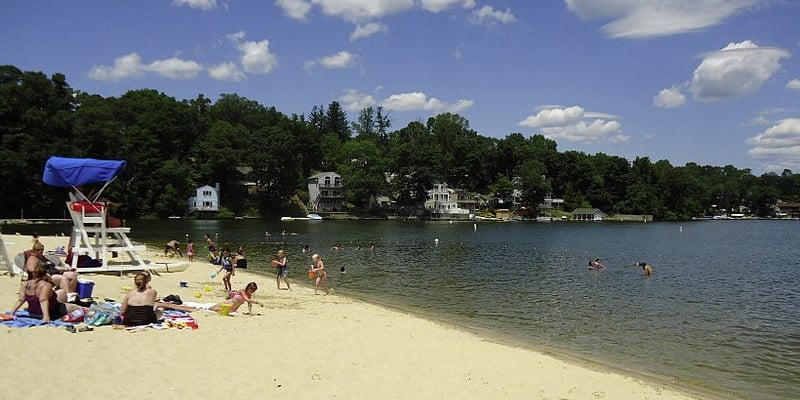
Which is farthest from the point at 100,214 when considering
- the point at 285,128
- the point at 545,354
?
the point at 285,128

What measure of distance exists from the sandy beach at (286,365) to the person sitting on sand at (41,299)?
0.77 metres

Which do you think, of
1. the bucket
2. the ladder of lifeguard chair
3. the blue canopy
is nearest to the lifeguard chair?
the blue canopy

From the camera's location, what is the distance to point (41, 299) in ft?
40.1

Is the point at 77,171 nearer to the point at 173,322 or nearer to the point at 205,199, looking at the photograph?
the point at 173,322

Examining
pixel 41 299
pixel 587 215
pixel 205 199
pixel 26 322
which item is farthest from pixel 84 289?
pixel 587 215

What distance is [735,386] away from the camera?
1297 cm

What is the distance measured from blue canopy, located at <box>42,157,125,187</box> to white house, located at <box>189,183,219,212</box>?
9228cm

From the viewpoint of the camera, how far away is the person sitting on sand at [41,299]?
481 inches

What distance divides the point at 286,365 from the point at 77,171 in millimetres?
15454

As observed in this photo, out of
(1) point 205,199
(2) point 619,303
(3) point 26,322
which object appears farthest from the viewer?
(1) point 205,199

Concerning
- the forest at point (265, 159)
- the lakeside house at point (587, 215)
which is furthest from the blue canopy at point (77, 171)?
the lakeside house at point (587, 215)

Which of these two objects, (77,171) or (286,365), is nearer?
(286,365)

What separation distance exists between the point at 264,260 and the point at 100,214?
58.0ft

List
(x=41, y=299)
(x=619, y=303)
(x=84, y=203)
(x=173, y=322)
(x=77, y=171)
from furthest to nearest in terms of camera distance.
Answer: (x=619, y=303) < (x=84, y=203) < (x=77, y=171) < (x=173, y=322) < (x=41, y=299)
